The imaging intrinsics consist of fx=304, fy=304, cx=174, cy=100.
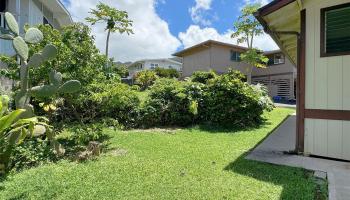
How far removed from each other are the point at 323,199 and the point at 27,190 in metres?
4.75

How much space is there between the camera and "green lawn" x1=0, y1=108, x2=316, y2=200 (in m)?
4.84

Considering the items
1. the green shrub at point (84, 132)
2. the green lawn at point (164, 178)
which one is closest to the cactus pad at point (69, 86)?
the green shrub at point (84, 132)

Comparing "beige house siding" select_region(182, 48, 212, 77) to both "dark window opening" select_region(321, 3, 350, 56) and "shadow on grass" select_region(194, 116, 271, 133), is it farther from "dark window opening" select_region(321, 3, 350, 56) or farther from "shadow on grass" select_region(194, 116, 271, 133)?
"dark window opening" select_region(321, 3, 350, 56)

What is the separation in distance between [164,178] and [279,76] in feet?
99.7

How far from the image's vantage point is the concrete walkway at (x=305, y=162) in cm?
482

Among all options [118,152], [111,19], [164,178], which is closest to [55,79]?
[118,152]

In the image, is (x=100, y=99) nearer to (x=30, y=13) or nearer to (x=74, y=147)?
(x=74, y=147)

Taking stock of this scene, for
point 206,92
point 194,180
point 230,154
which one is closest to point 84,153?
point 194,180

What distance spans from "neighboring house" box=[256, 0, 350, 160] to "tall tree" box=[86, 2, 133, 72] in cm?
1985

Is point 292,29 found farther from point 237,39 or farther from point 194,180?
point 237,39

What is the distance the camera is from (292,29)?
9.08m

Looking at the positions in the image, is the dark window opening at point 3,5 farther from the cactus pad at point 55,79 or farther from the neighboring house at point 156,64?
the neighboring house at point 156,64

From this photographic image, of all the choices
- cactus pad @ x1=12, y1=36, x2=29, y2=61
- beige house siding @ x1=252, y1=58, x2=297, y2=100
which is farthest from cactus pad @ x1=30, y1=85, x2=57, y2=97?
beige house siding @ x1=252, y1=58, x2=297, y2=100

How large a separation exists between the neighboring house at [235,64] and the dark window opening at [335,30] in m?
24.5
